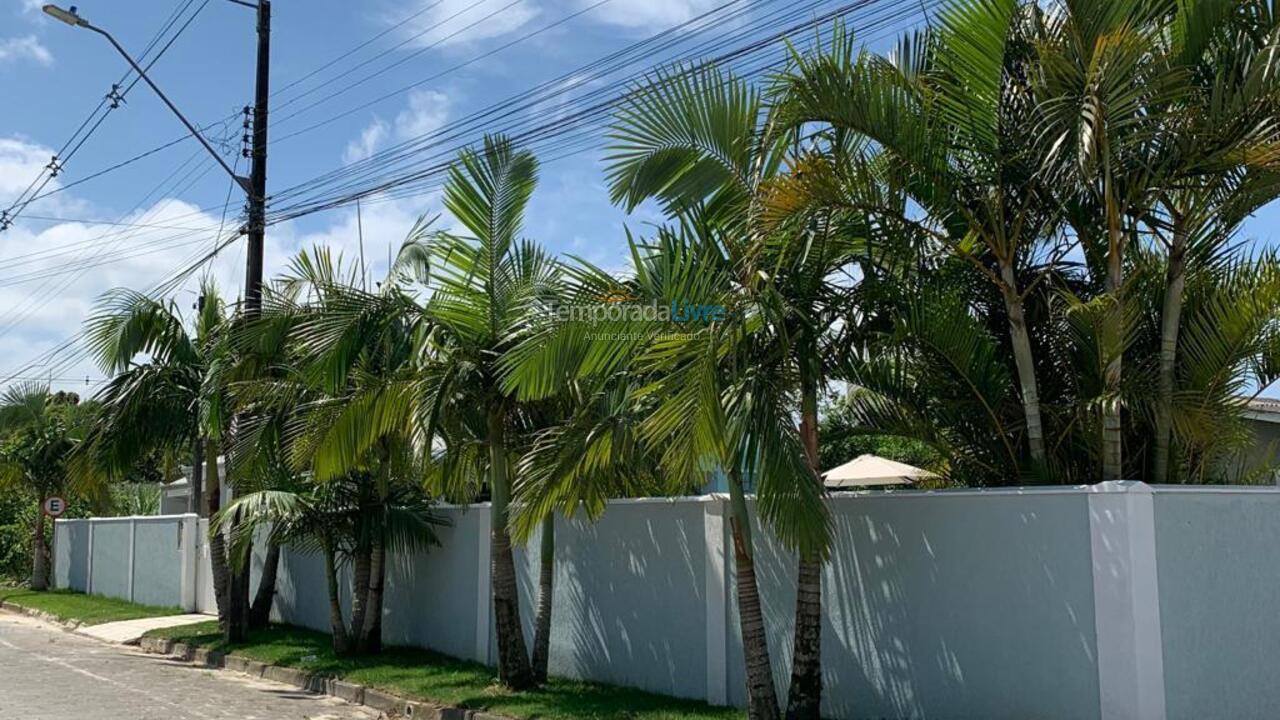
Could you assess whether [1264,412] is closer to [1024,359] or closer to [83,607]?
[1024,359]

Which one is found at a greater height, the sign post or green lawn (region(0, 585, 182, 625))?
the sign post

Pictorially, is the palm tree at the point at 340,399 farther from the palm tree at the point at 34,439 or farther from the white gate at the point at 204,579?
the palm tree at the point at 34,439

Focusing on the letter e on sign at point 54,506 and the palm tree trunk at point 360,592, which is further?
the letter e on sign at point 54,506

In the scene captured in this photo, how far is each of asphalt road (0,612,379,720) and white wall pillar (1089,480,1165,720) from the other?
7.14m

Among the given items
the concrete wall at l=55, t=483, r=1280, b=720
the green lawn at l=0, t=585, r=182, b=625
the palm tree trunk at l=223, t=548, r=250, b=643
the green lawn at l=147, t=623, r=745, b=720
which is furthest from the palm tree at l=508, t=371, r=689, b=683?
the green lawn at l=0, t=585, r=182, b=625

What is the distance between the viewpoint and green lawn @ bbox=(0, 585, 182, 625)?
2155cm

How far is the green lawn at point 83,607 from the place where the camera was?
70.7 ft

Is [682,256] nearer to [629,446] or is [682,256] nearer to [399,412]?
[629,446]

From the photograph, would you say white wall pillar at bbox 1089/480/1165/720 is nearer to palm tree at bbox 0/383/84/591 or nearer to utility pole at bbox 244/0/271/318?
utility pole at bbox 244/0/271/318

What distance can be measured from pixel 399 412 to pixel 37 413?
67.0ft

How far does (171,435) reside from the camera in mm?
16812

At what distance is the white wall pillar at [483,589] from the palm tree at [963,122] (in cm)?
701

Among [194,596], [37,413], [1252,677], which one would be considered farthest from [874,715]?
[37,413]

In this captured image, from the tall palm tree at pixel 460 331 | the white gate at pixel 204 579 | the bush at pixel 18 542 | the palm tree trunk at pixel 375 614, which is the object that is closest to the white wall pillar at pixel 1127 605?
the tall palm tree at pixel 460 331
